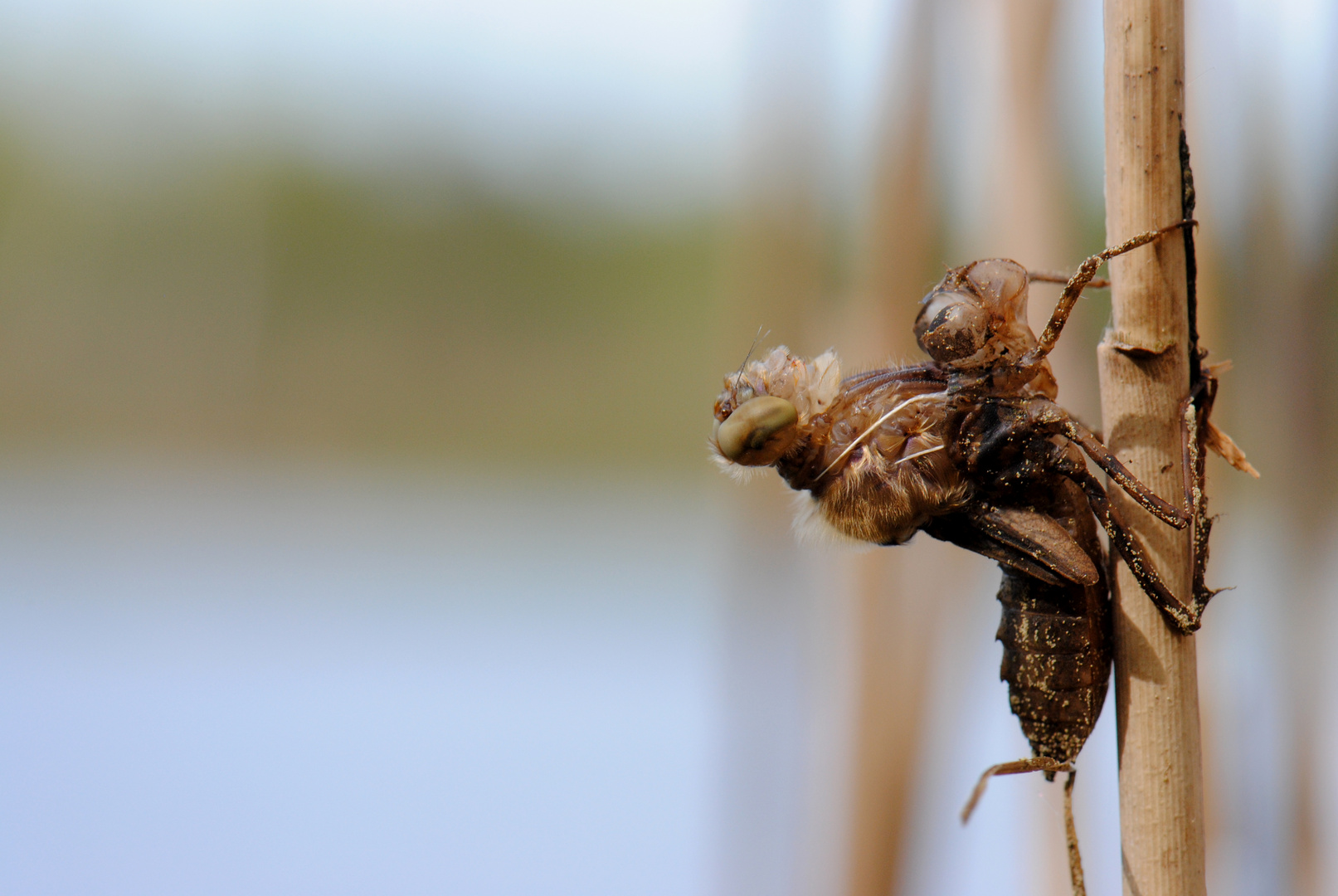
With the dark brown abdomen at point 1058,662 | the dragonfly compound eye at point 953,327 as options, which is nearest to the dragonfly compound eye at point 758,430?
the dragonfly compound eye at point 953,327

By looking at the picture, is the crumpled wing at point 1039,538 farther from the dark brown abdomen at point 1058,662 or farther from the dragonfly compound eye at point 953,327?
the dragonfly compound eye at point 953,327

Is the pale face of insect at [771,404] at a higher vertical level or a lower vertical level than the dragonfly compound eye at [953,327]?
lower

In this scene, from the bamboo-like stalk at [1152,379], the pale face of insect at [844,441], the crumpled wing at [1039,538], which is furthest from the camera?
the pale face of insect at [844,441]

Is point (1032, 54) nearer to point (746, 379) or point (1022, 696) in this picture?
point (746, 379)

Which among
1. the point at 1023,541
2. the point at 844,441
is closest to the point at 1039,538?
the point at 1023,541

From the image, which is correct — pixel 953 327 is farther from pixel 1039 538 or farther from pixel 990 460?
pixel 1039 538

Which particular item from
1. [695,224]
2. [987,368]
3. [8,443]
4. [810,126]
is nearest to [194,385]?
[8,443]

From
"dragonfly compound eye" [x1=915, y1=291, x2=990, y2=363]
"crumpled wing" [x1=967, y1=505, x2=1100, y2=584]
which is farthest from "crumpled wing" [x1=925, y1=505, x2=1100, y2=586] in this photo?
"dragonfly compound eye" [x1=915, y1=291, x2=990, y2=363]
